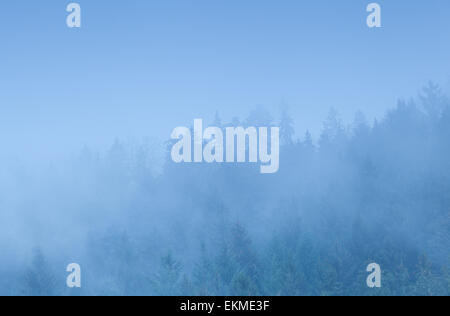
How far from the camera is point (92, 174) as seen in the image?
197 ft

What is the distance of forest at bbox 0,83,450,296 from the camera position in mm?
22141

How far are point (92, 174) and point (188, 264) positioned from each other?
32.8 meters

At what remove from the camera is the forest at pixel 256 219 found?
72.6 ft

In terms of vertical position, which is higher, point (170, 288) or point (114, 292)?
point (170, 288)

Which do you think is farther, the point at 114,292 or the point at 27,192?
the point at 27,192

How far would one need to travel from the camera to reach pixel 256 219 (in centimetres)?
3881

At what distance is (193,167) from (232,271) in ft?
81.7

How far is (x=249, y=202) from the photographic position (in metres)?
42.0

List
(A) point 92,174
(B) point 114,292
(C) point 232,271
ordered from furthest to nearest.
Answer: (A) point 92,174 < (B) point 114,292 < (C) point 232,271

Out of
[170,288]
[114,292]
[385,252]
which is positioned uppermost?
[385,252]
